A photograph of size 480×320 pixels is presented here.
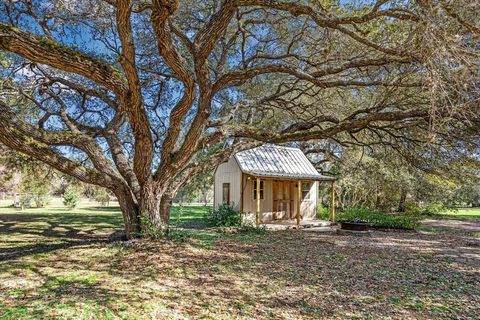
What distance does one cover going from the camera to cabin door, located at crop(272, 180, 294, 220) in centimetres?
1616

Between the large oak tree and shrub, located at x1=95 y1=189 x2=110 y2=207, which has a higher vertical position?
the large oak tree

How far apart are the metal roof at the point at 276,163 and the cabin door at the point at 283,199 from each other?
3.47ft

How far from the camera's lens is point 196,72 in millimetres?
6980

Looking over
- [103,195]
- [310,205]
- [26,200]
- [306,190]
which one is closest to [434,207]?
[310,205]

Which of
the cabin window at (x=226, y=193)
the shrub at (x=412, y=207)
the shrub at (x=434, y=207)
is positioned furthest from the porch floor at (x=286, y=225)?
the shrub at (x=434, y=207)

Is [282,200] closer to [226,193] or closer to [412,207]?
[226,193]

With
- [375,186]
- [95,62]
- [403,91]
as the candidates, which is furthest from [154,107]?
[375,186]

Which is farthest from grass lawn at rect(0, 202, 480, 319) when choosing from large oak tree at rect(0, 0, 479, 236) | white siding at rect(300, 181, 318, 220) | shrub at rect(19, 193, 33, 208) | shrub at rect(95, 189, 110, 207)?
shrub at rect(95, 189, 110, 207)

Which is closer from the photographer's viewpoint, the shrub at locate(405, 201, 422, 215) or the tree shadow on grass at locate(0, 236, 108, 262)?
the tree shadow on grass at locate(0, 236, 108, 262)

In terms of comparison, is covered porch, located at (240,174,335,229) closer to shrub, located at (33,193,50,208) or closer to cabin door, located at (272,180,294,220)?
cabin door, located at (272,180,294,220)

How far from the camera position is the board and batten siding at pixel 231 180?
14943mm

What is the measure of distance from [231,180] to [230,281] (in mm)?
10340

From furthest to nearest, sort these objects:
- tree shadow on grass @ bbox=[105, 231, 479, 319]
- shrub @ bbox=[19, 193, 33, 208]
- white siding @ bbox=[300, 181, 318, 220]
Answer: shrub @ bbox=[19, 193, 33, 208] < white siding @ bbox=[300, 181, 318, 220] < tree shadow on grass @ bbox=[105, 231, 479, 319]

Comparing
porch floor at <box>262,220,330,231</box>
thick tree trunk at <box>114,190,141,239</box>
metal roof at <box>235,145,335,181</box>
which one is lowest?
porch floor at <box>262,220,330,231</box>
